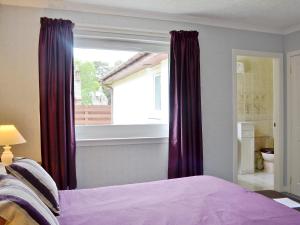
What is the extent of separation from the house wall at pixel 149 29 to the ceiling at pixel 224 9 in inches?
5.0

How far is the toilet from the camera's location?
5377 mm

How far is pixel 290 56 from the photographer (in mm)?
4133

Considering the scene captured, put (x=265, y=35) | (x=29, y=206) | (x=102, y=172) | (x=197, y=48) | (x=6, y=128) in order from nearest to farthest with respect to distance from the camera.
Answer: (x=29, y=206), (x=6, y=128), (x=102, y=172), (x=197, y=48), (x=265, y=35)

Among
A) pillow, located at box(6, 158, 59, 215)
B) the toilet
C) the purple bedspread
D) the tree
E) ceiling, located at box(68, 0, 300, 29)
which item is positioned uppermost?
Answer: ceiling, located at box(68, 0, 300, 29)

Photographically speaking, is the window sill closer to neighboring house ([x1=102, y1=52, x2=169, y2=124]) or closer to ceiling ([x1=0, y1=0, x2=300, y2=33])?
neighboring house ([x1=102, y1=52, x2=169, y2=124])

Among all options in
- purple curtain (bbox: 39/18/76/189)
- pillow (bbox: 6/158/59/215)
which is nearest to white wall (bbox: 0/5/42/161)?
purple curtain (bbox: 39/18/76/189)

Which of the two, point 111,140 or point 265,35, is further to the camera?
point 265,35

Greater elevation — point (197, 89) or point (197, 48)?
point (197, 48)

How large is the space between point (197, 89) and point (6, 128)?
2.13 m

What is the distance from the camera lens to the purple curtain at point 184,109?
343cm

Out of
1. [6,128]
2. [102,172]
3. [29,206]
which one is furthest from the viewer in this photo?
[102,172]

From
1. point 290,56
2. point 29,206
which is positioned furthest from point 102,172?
point 290,56

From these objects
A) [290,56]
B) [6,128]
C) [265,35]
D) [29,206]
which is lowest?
[29,206]

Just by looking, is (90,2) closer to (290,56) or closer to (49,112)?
(49,112)
